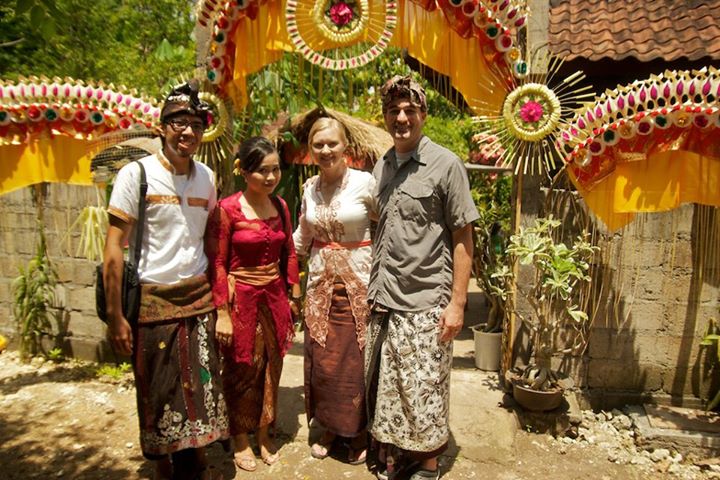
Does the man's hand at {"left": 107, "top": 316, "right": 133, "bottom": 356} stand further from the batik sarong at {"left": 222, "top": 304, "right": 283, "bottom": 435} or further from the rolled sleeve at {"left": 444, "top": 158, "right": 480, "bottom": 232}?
the rolled sleeve at {"left": 444, "top": 158, "right": 480, "bottom": 232}

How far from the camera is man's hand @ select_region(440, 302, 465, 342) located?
268 centimetres

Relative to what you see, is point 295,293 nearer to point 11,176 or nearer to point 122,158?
point 122,158

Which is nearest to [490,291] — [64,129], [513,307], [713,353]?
[513,307]

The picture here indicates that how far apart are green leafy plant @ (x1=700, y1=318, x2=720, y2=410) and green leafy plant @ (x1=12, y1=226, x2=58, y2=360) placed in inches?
229

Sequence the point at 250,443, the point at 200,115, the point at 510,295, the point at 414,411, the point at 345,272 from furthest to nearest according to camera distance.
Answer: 1. the point at 510,295
2. the point at 250,443
3. the point at 345,272
4. the point at 414,411
5. the point at 200,115

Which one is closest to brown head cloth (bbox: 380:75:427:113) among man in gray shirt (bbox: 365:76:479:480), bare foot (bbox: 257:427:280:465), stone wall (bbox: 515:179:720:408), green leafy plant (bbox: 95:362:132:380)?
man in gray shirt (bbox: 365:76:479:480)

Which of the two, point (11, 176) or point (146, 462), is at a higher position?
point (11, 176)

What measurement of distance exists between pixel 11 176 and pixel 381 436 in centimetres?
326

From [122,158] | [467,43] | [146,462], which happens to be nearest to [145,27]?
[122,158]

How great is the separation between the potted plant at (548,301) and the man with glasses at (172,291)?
86.2 inches

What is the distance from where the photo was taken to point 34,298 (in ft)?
16.5

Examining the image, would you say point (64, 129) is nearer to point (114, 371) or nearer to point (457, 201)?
point (114, 371)

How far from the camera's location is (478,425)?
3.69 metres

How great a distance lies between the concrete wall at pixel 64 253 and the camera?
496 cm
